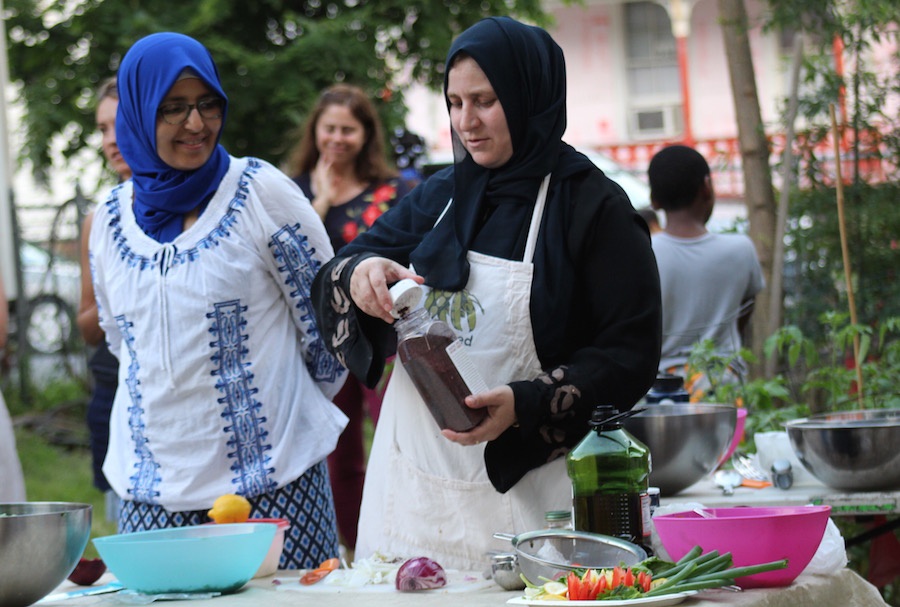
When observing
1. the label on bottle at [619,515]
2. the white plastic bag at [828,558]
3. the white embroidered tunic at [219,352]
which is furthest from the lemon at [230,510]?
the white plastic bag at [828,558]

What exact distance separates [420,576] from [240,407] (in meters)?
0.86

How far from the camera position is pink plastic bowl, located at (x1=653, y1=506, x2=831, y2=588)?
192 centimetres

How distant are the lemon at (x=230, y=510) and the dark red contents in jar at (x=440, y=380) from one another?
1.67ft

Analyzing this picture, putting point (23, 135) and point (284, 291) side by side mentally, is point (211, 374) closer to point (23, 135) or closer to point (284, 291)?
point (284, 291)

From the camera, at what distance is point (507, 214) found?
7.78 feet

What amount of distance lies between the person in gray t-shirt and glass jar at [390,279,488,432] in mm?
2230

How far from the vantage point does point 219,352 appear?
2814mm

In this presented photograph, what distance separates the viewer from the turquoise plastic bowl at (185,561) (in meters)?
2.11

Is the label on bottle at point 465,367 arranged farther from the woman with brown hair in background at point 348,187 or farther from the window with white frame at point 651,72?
the window with white frame at point 651,72

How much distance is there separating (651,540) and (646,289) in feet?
1.45

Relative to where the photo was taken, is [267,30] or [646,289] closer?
[646,289]

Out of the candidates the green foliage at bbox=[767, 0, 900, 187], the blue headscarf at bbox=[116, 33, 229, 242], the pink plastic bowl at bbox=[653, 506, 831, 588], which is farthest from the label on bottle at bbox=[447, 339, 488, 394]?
the green foliage at bbox=[767, 0, 900, 187]

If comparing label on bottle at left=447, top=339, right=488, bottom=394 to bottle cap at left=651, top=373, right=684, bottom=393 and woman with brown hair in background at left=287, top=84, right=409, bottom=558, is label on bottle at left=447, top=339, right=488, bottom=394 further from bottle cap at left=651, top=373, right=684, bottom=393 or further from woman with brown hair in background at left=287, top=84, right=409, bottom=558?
woman with brown hair in background at left=287, top=84, right=409, bottom=558

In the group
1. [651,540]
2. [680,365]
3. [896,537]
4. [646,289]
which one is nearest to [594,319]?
[646,289]
